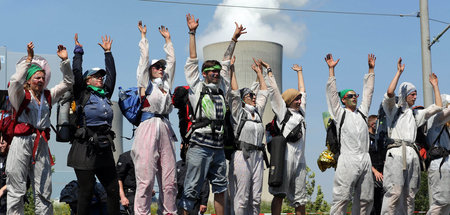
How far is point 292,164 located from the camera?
28.3ft

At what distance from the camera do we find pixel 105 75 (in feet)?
24.9

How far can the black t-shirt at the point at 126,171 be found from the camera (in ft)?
29.5

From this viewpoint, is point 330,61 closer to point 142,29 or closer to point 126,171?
Answer: point 142,29

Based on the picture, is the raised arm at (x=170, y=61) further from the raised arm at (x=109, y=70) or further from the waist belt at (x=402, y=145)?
the waist belt at (x=402, y=145)

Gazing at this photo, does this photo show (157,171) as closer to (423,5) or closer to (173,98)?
(173,98)

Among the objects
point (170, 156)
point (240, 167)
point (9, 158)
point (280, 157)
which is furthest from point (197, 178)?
point (9, 158)

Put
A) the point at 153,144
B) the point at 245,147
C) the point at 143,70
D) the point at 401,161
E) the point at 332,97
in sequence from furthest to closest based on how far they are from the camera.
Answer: the point at 401,161, the point at 332,97, the point at 245,147, the point at 143,70, the point at 153,144

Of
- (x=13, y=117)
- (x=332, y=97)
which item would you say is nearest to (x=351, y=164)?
(x=332, y=97)

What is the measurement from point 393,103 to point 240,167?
7.90 feet

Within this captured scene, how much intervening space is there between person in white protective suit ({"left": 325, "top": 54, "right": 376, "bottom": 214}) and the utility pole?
602cm

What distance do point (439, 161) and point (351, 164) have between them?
1712 millimetres

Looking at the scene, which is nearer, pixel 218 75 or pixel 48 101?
pixel 48 101

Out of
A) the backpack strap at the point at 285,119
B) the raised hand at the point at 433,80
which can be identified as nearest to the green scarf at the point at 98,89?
the backpack strap at the point at 285,119

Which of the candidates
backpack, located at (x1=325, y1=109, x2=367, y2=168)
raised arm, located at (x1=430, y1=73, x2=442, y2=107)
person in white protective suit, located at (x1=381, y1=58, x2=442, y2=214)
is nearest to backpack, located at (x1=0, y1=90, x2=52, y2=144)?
backpack, located at (x1=325, y1=109, x2=367, y2=168)
